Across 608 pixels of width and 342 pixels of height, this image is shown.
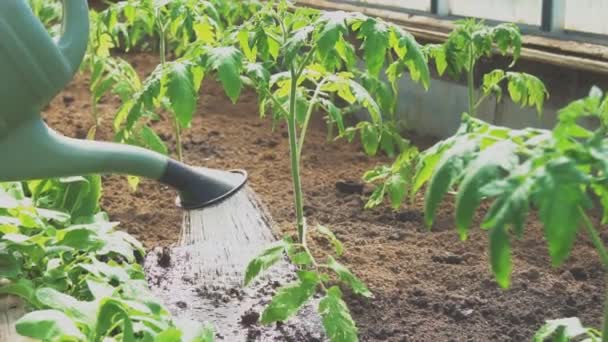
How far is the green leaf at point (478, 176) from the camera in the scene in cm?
105

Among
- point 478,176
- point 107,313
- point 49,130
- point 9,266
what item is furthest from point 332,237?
point 478,176

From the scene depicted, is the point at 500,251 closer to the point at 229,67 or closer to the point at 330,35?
the point at 330,35

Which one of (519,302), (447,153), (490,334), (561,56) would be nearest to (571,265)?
(519,302)

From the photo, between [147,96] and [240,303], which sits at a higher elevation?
[147,96]

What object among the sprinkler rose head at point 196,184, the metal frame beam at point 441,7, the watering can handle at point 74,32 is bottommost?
the metal frame beam at point 441,7

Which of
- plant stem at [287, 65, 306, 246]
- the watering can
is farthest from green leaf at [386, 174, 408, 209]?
the watering can

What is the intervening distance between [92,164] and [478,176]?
977 mm

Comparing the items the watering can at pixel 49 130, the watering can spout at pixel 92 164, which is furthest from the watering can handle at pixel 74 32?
the watering can spout at pixel 92 164

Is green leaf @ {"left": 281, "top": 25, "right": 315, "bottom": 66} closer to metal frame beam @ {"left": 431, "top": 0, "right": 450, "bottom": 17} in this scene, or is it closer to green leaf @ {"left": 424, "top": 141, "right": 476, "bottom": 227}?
green leaf @ {"left": 424, "top": 141, "right": 476, "bottom": 227}

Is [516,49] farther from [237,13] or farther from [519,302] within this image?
[237,13]

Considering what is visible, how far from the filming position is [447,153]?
114 cm

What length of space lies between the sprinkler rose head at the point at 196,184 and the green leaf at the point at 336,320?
0.34 m

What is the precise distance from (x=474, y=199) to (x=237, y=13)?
2.39 m

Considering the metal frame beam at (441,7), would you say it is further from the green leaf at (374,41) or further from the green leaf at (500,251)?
the green leaf at (500,251)
